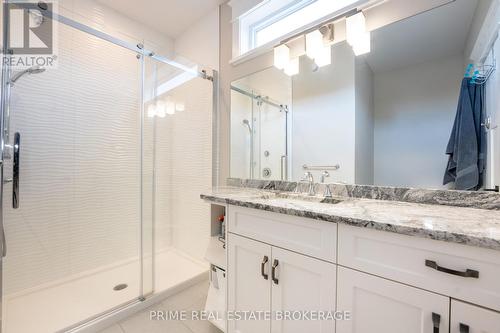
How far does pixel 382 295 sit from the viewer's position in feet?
2.48

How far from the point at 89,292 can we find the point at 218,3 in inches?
108

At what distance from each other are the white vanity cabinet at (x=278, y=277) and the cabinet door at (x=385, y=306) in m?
0.06

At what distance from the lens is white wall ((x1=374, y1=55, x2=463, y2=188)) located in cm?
110

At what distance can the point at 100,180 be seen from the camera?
212 centimetres

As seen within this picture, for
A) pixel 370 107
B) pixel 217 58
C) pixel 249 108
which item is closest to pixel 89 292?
pixel 249 108

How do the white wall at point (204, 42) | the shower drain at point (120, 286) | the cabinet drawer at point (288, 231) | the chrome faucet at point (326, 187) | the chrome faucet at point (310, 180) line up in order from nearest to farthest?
the cabinet drawer at point (288, 231)
the chrome faucet at point (326, 187)
the chrome faucet at point (310, 180)
the shower drain at point (120, 286)
the white wall at point (204, 42)

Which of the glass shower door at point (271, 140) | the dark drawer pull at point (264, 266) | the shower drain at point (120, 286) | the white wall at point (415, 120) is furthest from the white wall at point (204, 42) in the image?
the shower drain at point (120, 286)

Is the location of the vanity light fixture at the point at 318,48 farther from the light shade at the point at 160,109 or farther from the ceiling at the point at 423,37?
the light shade at the point at 160,109

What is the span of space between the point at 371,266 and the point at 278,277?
42 centimetres

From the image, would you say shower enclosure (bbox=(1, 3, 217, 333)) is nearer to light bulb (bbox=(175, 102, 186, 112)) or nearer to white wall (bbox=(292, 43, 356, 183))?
light bulb (bbox=(175, 102, 186, 112))

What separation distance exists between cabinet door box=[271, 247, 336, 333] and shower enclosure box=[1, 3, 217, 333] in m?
1.20

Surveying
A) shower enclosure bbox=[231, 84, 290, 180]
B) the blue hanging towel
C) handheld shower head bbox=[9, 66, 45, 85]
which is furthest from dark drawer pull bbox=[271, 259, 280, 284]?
handheld shower head bbox=[9, 66, 45, 85]

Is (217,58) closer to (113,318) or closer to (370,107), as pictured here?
(370,107)

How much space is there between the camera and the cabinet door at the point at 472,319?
590 mm
